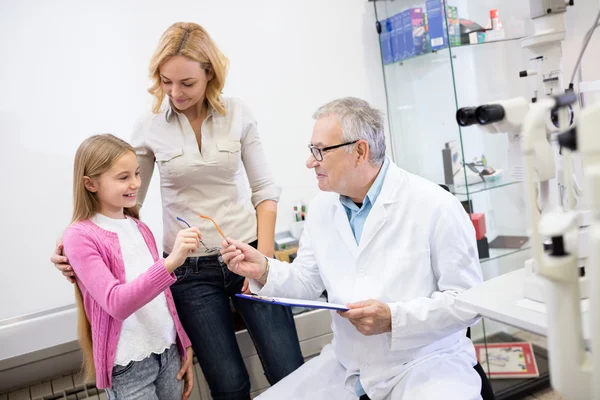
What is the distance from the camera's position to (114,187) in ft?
5.51

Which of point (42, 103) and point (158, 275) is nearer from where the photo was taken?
point (158, 275)

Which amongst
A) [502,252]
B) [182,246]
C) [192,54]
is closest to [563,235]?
[182,246]

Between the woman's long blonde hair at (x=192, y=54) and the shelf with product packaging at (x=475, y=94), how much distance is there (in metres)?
1.06

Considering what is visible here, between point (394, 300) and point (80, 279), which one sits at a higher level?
point (80, 279)

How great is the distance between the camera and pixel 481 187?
2516 mm

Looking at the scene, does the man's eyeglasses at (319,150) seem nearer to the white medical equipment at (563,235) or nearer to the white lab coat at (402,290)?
the white lab coat at (402,290)

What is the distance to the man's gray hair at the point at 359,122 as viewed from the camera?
1.56 m

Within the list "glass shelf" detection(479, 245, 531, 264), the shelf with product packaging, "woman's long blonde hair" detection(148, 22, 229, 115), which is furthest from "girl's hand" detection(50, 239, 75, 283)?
"glass shelf" detection(479, 245, 531, 264)

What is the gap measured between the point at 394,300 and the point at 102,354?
875 millimetres

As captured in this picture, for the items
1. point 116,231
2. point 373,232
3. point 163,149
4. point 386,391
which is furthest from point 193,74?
point 386,391

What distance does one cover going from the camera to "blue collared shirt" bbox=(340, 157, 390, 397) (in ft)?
5.28

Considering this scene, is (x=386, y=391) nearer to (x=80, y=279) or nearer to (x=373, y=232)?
(x=373, y=232)

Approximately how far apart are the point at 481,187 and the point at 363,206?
110 cm

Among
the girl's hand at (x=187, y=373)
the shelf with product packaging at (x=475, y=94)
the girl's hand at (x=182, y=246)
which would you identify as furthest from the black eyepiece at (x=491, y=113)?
the shelf with product packaging at (x=475, y=94)
